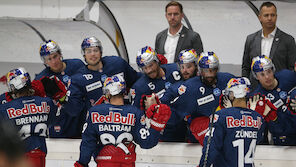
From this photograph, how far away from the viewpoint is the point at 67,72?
6.17 metres

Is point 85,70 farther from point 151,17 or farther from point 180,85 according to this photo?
point 151,17

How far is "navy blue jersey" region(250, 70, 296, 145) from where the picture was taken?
17.6 ft

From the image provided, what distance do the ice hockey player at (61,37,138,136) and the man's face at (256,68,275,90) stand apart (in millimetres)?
1510

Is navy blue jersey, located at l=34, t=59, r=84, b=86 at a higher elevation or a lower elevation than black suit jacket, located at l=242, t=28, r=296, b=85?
lower

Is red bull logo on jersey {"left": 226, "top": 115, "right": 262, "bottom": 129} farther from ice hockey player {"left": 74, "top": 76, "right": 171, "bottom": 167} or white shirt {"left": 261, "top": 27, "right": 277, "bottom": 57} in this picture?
white shirt {"left": 261, "top": 27, "right": 277, "bottom": 57}

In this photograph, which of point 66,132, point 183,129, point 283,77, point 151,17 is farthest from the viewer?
point 151,17

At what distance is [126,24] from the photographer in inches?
307

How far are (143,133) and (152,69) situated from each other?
1.20m

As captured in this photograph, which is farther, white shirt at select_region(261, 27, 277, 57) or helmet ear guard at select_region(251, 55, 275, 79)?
white shirt at select_region(261, 27, 277, 57)

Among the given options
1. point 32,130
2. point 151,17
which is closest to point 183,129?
point 32,130

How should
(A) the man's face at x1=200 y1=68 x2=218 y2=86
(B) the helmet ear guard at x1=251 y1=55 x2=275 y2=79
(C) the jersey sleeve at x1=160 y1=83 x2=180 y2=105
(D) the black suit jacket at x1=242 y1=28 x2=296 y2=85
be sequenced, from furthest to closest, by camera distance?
(D) the black suit jacket at x1=242 y1=28 x2=296 y2=85 → (C) the jersey sleeve at x1=160 y1=83 x2=180 y2=105 → (A) the man's face at x1=200 y1=68 x2=218 y2=86 → (B) the helmet ear guard at x1=251 y1=55 x2=275 y2=79

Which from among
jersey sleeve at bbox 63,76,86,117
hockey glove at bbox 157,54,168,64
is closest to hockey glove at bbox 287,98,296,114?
hockey glove at bbox 157,54,168,64

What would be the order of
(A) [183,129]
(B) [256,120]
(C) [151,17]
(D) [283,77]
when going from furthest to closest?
(C) [151,17] < (A) [183,129] < (D) [283,77] < (B) [256,120]

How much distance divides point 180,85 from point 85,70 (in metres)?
1.14
